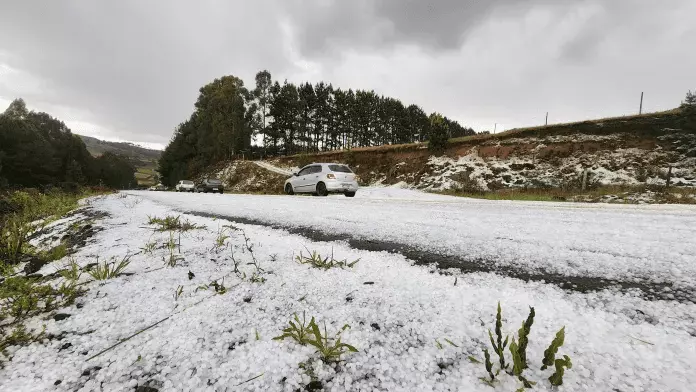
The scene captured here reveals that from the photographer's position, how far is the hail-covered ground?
1.02 meters

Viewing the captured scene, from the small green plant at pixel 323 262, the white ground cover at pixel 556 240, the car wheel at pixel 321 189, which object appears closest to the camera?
the white ground cover at pixel 556 240

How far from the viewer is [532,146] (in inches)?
865

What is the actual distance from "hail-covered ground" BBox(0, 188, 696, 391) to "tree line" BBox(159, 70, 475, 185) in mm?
35139

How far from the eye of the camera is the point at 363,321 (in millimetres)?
1376

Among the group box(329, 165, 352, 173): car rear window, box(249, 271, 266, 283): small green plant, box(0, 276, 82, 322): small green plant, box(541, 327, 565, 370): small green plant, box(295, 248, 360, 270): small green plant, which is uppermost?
box(329, 165, 352, 173): car rear window

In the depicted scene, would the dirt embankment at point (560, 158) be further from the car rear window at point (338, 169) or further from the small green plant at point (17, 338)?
the small green plant at point (17, 338)

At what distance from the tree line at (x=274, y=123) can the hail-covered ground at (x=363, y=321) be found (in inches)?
1383

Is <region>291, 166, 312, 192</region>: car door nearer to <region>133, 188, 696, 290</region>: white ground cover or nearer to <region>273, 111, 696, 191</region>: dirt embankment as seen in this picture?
<region>273, 111, 696, 191</region>: dirt embankment

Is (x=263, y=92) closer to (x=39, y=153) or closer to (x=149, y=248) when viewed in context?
(x=39, y=153)

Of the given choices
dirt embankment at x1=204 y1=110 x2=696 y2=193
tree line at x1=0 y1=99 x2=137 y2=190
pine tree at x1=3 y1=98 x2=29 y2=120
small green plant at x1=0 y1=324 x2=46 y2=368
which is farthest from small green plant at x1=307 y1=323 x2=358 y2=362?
pine tree at x1=3 y1=98 x2=29 y2=120

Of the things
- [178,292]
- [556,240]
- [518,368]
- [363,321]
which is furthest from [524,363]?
[556,240]

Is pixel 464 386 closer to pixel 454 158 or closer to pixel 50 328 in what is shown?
pixel 50 328

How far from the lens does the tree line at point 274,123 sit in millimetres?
41156

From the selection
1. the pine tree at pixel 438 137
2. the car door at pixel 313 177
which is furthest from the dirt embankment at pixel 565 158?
the car door at pixel 313 177
